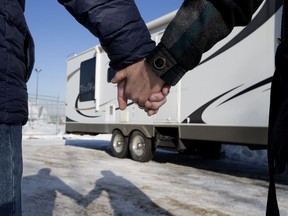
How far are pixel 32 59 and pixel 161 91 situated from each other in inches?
24.7

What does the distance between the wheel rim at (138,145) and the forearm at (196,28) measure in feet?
24.0

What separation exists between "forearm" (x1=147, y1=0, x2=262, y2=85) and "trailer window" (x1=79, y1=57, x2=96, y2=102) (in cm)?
949

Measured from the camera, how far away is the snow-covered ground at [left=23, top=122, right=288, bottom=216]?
4340mm

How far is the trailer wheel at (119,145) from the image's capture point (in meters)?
9.36

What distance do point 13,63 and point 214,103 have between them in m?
5.57

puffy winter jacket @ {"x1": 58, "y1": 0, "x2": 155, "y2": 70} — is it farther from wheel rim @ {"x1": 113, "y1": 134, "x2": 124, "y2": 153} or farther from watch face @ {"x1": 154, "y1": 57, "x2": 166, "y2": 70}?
wheel rim @ {"x1": 113, "y1": 134, "x2": 124, "y2": 153}

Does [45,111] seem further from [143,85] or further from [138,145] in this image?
[143,85]

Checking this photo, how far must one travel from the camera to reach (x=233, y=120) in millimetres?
6332

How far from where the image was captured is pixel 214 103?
22.1ft

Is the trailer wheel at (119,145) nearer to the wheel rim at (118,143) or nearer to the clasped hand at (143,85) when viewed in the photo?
the wheel rim at (118,143)

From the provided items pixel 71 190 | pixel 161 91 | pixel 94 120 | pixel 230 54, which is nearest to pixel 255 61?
pixel 230 54

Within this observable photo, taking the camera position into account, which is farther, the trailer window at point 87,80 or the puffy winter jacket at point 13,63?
the trailer window at point 87,80

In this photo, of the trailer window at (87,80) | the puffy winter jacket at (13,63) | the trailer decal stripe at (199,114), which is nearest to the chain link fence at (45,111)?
the trailer window at (87,80)

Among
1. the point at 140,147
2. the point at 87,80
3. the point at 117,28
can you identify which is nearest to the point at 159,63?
the point at 117,28
